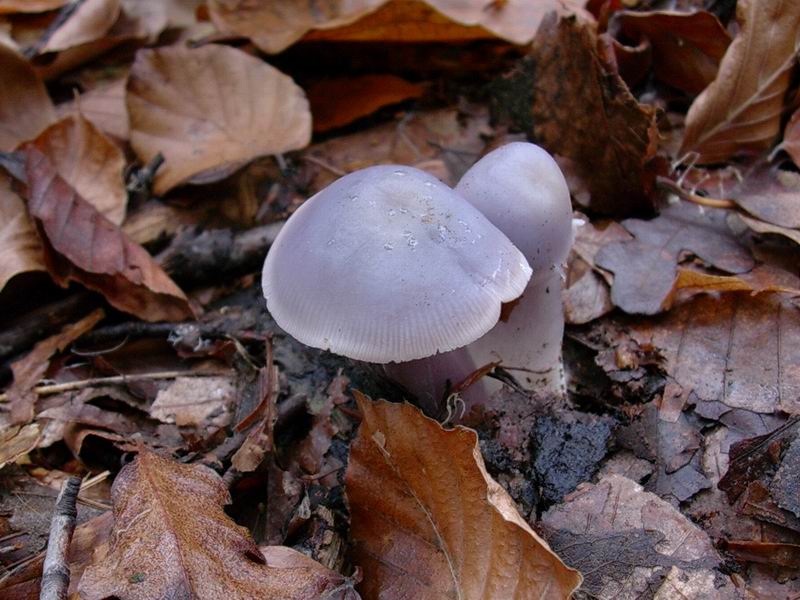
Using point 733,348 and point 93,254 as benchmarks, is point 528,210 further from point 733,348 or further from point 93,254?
point 93,254

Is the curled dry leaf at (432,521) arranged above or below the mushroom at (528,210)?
below

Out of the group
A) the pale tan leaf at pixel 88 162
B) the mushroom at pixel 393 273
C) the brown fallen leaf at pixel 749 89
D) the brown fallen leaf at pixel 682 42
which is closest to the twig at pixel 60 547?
the mushroom at pixel 393 273

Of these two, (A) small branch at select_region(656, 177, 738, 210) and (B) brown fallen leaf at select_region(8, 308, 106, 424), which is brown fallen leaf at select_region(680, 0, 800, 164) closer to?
(A) small branch at select_region(656, 177, 738, 210)

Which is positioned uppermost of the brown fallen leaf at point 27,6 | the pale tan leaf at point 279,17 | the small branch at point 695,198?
the pale tan leaf at point 279,17

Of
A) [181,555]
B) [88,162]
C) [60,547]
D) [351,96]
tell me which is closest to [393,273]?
[181,555]

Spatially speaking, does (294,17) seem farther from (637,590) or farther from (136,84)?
(637,590)

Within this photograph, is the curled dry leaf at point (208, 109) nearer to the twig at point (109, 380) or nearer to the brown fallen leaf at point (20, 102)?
the brown fallen leaf at point (20, 102)
